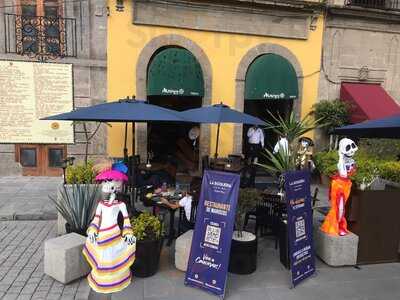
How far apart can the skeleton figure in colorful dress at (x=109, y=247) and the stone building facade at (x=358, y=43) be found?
34.4 ft

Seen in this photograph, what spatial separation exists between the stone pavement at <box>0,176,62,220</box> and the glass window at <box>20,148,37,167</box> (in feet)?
1.37

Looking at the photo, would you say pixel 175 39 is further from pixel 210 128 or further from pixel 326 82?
pixel 326 82

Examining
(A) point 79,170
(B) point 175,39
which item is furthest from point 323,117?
(A) point 79,170

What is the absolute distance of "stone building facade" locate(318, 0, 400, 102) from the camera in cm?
1236

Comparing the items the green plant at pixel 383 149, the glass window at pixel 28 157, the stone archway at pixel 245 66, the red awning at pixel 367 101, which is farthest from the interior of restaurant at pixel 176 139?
the green plant at pixel 383 149

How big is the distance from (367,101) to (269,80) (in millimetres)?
3638

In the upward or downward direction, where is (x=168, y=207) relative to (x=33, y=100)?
downward

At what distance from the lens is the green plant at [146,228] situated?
501cm

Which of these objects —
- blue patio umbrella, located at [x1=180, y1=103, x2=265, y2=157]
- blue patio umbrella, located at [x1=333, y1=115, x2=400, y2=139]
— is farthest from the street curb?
blue patio umbrella, located at [x1=333, y1=115, x2=400, y2=139]

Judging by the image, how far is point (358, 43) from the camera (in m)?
12.6

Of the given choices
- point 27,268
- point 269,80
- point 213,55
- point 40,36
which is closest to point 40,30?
point 40,36

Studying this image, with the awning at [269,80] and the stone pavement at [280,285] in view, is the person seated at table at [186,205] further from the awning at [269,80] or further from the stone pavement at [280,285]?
the awning at [269,80]

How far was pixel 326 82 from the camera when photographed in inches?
498

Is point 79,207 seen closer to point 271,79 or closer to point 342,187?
point 342,187
